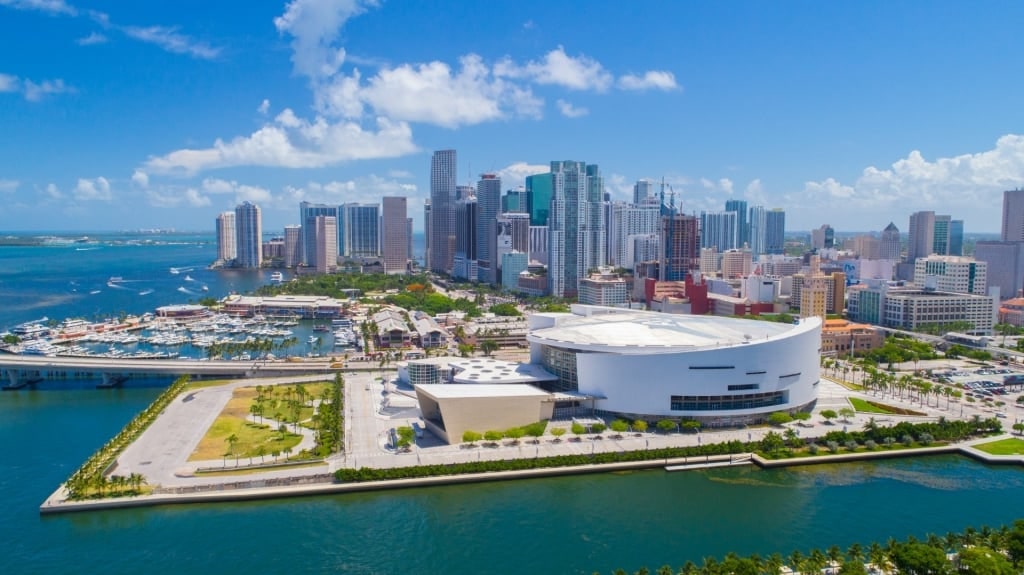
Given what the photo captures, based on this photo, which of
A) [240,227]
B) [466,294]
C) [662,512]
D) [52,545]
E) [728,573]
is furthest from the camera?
[240,227]

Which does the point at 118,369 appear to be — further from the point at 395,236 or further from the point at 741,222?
the point at 741,222

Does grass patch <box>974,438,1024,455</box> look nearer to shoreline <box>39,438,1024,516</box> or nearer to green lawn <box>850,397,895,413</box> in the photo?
shoreline <box>39,438,1024,516</box>

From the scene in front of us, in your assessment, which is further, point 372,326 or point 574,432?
point 372,326

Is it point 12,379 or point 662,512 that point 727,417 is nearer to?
point 662,512

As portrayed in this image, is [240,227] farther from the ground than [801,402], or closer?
farther from the ground

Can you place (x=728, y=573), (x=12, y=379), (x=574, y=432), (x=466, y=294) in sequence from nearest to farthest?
(x=728, y=573)
(x=574, y=432)
(x=12, y=379)
(x=466, y=294)

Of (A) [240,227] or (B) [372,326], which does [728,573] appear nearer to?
(B) [372,326]

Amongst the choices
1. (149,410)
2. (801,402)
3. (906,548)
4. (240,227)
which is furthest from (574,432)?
(240,227)

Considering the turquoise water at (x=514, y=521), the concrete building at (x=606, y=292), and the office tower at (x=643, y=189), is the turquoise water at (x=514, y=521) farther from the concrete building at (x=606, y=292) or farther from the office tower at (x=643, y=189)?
the office tower at (x=643, y=189)

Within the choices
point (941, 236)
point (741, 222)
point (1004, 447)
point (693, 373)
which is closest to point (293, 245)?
point (741, 222)
